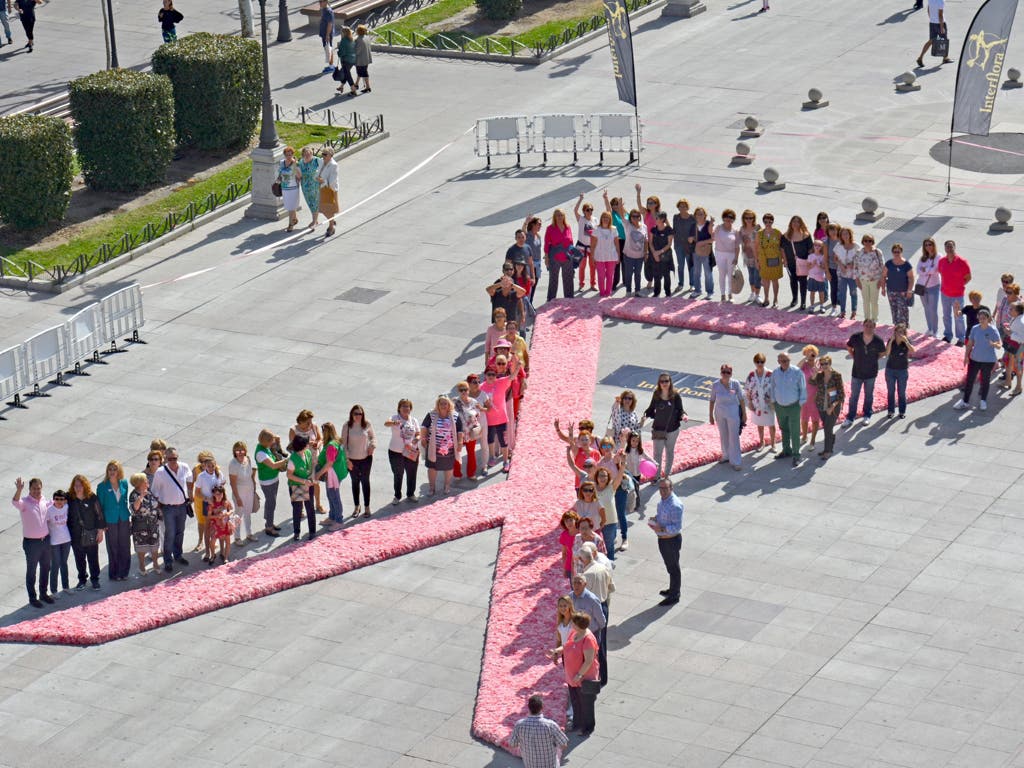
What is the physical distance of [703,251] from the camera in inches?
1203

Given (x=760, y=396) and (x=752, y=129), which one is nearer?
(x=760, y=396)

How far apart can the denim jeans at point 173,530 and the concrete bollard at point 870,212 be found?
619 inches

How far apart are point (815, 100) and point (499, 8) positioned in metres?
10.6

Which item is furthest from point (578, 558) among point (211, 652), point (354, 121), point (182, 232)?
point (354, 121)

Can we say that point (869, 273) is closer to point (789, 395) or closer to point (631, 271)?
point (631, 271)

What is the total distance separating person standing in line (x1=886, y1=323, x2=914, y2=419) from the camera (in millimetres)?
25781

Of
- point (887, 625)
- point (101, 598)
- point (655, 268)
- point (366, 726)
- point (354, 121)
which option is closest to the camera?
point (366, 726)

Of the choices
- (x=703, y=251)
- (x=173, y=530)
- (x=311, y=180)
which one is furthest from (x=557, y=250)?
(x=173, y=530)

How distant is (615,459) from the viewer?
22.2 m

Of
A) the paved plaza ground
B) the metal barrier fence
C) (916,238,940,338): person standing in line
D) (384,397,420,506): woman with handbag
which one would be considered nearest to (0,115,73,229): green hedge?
the paved plaza ground

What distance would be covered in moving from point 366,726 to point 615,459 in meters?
4.61

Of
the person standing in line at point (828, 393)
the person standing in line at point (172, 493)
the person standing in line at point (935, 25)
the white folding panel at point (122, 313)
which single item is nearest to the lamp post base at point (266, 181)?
the white folding panel at point (122, 313)

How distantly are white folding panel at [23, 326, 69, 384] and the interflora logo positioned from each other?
1662cm

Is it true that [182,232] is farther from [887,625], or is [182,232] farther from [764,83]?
[887,625]
